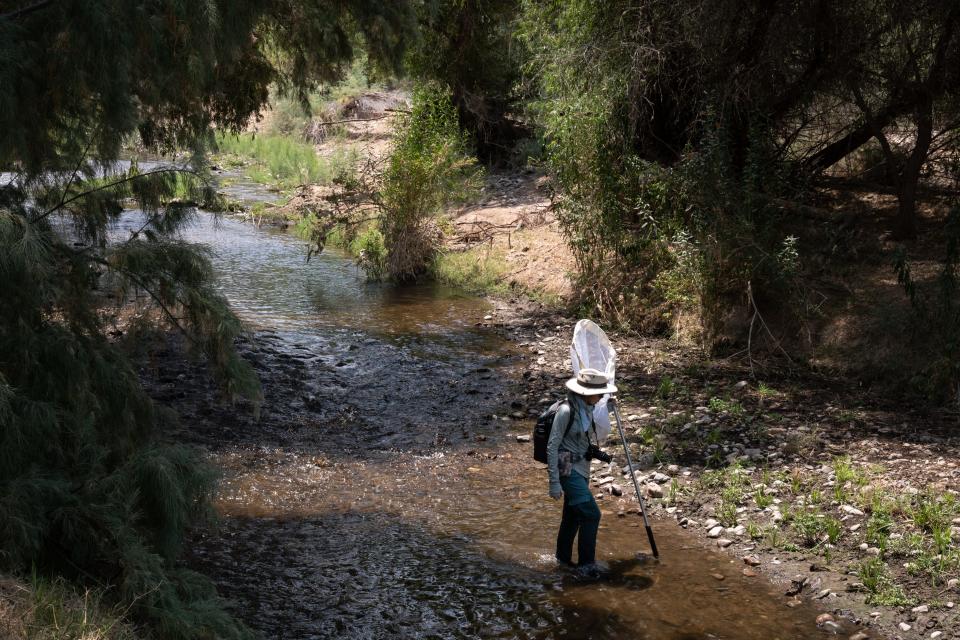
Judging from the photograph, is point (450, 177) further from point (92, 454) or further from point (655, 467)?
point (92, 454)

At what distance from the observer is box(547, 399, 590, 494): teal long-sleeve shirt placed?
6938 mm

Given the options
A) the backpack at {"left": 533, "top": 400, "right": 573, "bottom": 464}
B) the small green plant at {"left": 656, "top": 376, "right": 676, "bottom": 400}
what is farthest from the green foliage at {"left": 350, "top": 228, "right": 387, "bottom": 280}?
the backpack at {"left": 533, "top": 400, "right": 573, "bottom": 464}

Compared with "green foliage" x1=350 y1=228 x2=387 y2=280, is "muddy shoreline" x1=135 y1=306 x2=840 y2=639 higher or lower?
lower

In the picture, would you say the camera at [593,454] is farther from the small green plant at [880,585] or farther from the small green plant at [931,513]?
the small green plant at [931,513]

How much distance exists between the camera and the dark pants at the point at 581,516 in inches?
278

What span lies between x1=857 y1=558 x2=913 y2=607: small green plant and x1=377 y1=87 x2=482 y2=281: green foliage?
37.9 feet

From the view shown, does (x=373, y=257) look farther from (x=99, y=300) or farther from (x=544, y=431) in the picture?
(x=99, y=300)

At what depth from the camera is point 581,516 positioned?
7.09m

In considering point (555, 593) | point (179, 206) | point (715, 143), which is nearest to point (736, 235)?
point (715, 143)

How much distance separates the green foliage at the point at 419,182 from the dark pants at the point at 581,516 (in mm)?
10469

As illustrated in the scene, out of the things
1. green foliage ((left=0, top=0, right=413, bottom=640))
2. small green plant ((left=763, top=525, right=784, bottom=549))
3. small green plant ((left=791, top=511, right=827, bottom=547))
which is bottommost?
small green plant ((left=763, top=525, right=784, bottom=549))

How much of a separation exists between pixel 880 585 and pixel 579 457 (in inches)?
98.1

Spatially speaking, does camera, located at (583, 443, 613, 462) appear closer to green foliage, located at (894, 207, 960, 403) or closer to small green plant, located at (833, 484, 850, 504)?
small green plant, located at (833, 484, 850, 504)

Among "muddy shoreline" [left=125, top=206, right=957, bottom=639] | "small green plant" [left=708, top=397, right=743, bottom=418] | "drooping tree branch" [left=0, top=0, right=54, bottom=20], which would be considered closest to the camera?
"drooping tree branch" [left=0, top=0, right=54, bottom=20]
